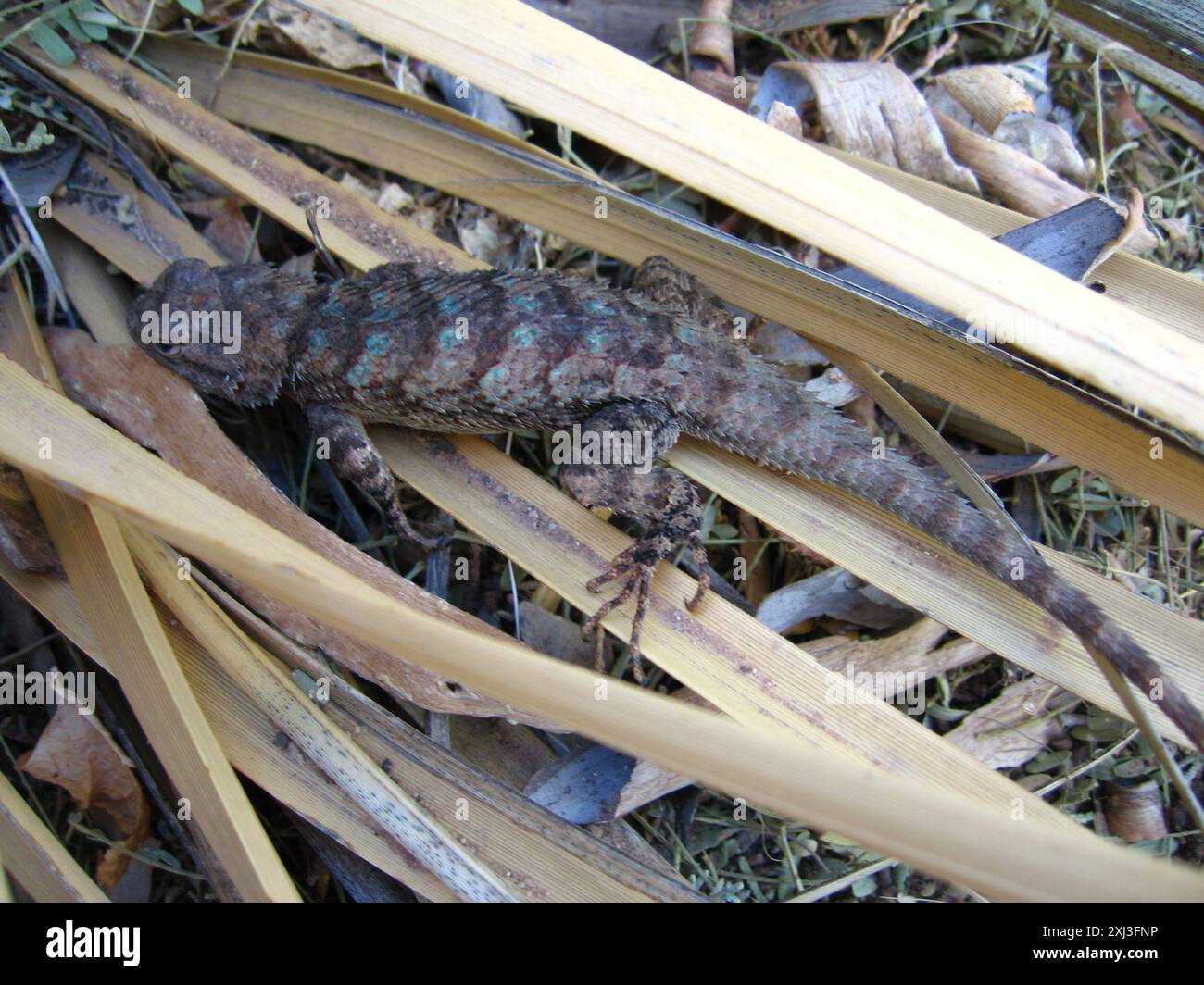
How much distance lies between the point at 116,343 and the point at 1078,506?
3.53 metres

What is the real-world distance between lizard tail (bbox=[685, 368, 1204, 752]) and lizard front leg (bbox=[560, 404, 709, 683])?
0.56 feet

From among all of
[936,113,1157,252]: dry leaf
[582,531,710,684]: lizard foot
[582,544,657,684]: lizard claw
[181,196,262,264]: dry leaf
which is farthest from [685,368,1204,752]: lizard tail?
[181,196,262,264]: dry leaf

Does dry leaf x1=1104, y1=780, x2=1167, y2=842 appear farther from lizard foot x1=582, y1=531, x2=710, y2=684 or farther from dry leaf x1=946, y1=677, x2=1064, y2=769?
lizard foot x1=582, y1=531, x2=710, y2=684

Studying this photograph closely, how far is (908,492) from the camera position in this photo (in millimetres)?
2479

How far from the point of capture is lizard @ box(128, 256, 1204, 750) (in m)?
2.55

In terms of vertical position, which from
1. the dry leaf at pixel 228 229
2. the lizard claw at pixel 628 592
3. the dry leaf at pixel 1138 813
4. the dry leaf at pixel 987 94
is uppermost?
the dry leaf at pixel 987 94

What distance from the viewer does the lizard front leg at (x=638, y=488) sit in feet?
8.43

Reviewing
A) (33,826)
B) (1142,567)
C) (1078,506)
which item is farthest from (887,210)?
(33,826)

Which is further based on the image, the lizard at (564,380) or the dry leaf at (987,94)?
the dry leaf at (987,94)

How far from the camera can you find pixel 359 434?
2902 millimetres

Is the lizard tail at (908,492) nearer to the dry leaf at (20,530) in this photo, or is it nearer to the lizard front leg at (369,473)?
the lizard front leg at (369,473)

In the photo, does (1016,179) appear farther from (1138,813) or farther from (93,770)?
(93,770)

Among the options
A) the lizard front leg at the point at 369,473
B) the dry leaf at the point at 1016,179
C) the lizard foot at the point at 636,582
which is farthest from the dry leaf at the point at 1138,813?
the lizard front leg at the point at 369,473

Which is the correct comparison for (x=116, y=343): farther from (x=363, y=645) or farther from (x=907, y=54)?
(x=907, y=54)
